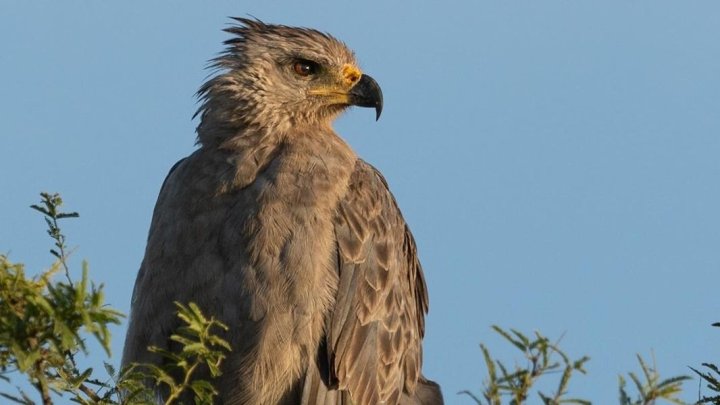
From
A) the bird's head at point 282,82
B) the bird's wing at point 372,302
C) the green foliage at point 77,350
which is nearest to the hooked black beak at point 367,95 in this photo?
the bird's head at point 282,82

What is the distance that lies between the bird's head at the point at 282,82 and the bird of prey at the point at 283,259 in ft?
0.04

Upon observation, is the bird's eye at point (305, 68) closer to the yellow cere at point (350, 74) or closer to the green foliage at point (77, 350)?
the yellow cere at point (350, 74)

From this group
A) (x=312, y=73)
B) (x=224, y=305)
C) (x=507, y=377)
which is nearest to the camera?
(x=507, y=377)

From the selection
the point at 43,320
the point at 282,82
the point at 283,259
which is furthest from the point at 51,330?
the point at 282,82

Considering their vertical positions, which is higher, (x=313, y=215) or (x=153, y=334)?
(x=313, y=215)

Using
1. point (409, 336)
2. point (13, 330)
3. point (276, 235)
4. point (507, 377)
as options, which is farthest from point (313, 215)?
point (13, 330)

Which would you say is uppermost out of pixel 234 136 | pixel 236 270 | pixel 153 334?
pixel 234 136

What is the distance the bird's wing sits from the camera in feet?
22.8

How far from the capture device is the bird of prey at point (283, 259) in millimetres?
6699

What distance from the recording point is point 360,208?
7.25 meters

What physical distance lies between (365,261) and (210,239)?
0.91m

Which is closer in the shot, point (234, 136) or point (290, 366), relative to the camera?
point (290, 366)

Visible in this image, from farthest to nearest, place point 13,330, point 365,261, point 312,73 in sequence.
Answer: point 312,73
point 365,261
point 13,330

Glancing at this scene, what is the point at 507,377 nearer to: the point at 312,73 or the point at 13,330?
the point at 13,330
